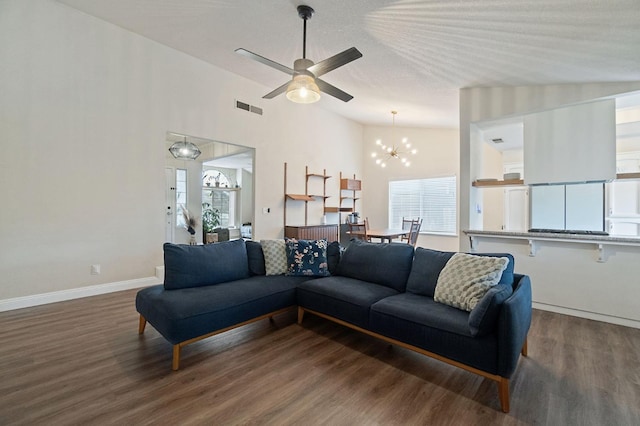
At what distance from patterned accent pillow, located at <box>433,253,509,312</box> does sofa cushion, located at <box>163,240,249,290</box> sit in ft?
6.74

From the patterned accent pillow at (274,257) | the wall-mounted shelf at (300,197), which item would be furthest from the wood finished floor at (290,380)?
the wall-mounted shelf at (300,197)

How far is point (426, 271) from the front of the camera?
2.71 m

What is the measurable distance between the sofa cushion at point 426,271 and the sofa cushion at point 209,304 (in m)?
1.22

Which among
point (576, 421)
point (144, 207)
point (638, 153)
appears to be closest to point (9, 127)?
point (144, 207)

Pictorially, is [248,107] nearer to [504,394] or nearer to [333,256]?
[333,256]

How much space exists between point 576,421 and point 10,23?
6.34 meters

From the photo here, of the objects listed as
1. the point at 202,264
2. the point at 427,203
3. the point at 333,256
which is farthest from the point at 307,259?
the point at 427,203

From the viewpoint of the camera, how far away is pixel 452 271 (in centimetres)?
242

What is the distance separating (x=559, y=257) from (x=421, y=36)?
3099mm

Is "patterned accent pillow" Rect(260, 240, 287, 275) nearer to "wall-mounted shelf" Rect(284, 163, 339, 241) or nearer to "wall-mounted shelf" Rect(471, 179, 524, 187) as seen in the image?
"wall-mounted shelf" Rect(284, 163, 339, 241)

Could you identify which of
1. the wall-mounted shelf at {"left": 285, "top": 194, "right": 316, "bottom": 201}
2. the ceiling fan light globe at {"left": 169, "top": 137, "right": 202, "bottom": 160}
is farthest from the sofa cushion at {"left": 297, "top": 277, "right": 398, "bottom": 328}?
the ceiling fan light globe at {"left": 169, "top": 137, "right": 202, "bottom": 160}

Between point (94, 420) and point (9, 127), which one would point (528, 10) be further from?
point (9, 127)

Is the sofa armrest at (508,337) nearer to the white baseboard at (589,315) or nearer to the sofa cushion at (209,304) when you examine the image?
the sofa cushion at (209,304)

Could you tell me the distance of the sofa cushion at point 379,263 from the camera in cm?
292
